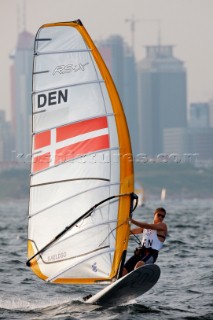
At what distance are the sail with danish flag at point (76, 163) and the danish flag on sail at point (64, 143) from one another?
15 mm

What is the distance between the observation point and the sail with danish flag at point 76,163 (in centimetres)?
1728

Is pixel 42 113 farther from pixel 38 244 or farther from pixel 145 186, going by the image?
pixel 145 186

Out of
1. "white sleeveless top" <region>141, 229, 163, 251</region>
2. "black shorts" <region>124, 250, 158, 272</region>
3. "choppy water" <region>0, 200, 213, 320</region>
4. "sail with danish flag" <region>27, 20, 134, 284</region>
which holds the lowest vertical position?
"choppy water" <region>0, 200, 213, 320</region>

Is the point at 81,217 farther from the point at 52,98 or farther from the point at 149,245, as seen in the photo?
the point at 52,98

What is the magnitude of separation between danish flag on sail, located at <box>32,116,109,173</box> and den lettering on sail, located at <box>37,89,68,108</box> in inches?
15.1

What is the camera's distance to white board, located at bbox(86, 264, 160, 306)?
17.1m

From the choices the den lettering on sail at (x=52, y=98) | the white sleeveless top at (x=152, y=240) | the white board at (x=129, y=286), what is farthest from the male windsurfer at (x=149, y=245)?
the den lettering on sail at (x=52, y=98)

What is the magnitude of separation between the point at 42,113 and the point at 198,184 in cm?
18285

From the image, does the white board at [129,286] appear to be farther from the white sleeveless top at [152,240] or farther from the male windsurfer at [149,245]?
the white sleeveless top at [152,240]

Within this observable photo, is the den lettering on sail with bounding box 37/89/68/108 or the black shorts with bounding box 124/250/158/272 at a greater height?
the den lettering on sail with bounding box 37/89/68/108

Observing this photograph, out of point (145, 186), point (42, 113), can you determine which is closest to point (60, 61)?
point (42, 113)

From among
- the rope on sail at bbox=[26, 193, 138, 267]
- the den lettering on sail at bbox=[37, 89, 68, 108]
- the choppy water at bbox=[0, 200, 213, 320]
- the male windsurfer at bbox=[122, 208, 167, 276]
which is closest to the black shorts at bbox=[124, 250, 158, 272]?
the male windsurfer at bbox=[122, 208, 167, 276]

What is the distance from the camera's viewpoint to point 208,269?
2439 centimetres

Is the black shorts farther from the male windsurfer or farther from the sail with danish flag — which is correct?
the sail with danish flag
